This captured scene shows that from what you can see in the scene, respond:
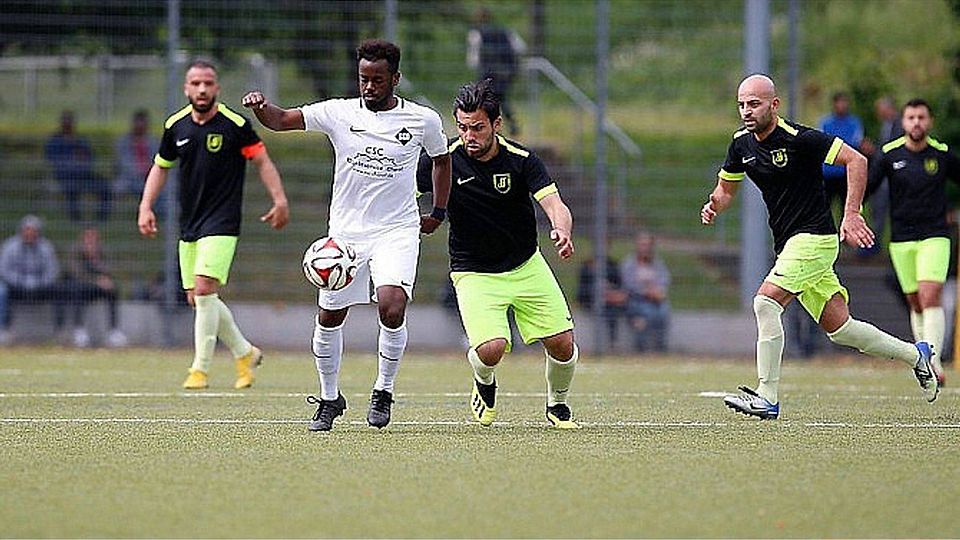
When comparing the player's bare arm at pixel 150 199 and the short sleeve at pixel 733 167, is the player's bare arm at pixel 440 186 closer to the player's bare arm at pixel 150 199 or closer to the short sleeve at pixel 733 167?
the short sleeve at pixel 733 167

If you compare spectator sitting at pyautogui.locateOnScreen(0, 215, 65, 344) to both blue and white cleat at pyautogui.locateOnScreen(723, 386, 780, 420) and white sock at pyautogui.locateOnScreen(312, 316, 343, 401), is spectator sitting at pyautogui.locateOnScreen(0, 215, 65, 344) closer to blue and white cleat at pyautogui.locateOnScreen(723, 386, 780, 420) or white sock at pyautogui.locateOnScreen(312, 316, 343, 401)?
white sock at pyautogui.locateOnScreen(312, 316, 343, 401)

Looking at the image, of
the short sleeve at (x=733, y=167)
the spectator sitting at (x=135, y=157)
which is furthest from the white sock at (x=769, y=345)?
the spectator sitting at (x=135, y=157)

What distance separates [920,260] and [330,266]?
640cm

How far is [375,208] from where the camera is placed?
955 centimetres

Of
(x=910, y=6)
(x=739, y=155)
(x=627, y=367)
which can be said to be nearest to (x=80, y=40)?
(x=627, y=367)

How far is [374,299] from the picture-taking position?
9758 mm

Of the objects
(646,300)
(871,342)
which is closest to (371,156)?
(871,342)

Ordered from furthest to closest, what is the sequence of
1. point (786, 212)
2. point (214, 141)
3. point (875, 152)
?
point (875, 152)
point (214, 141)
point (786, 212)

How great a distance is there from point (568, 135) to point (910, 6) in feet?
45.0

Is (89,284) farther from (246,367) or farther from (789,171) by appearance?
(789,171)

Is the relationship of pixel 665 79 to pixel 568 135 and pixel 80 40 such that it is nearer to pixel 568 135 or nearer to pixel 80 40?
pixel 568 135

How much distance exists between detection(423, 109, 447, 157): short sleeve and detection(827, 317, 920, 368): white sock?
9.36 feet

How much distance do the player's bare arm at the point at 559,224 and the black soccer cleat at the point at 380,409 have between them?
120cm

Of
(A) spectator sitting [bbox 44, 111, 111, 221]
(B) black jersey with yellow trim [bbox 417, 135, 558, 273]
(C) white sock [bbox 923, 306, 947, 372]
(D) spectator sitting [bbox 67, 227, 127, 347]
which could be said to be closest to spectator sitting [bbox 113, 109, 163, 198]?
(A) spectator sitting [bbox 44, 111, 111, 221]
